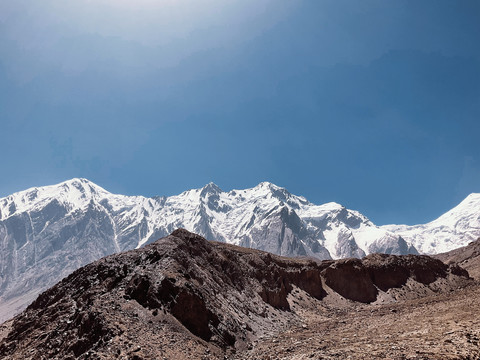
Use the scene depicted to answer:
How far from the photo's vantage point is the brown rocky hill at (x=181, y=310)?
26.1m

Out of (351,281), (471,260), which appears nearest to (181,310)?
(351,281)

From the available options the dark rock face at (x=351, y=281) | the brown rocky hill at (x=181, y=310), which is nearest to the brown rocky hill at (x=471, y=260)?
the dark rock face at (x=351, y=281)

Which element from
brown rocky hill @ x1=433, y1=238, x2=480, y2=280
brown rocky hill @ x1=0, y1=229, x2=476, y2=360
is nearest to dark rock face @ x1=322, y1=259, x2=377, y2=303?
brown rocky hill @ x1=0, y1=229, x2=476, y2=360

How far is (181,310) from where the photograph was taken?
31.8 m

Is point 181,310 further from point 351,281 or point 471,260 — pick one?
point 471,260

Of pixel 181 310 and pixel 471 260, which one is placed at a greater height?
pixel 471 260

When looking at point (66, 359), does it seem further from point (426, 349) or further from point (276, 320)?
point (276, 320)

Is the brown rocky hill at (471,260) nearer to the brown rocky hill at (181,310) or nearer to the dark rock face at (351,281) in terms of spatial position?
the dark rock face at (351,281)

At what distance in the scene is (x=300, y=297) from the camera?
202 feet

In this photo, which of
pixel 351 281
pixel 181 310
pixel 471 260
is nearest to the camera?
pixel 181 310

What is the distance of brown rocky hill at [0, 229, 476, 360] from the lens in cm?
2612

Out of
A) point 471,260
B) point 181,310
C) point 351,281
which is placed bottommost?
point 181,310

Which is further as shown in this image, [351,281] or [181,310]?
[351,281]

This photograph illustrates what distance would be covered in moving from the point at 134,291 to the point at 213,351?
9.78m
